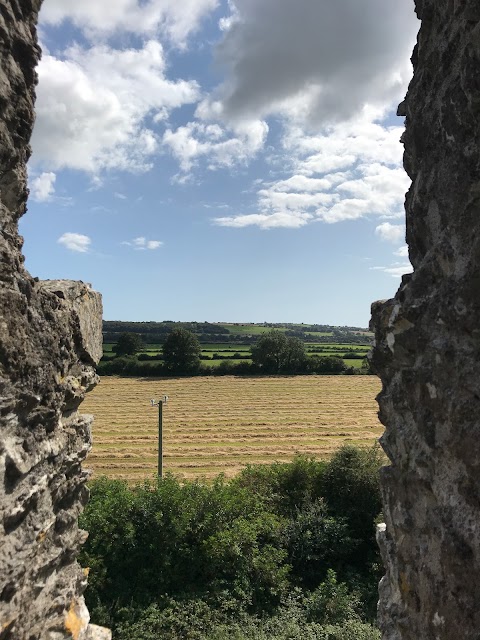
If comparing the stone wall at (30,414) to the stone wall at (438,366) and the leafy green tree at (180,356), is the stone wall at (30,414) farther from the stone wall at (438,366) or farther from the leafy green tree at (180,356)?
the leafy green tree at (180,356)

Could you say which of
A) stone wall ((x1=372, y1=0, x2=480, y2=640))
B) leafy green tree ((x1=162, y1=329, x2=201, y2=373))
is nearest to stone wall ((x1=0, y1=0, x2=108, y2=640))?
stone wall ((x1=372, y1=0, x2=480, y2=640))

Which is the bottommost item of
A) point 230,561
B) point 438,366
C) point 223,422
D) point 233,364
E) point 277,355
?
point 223,422

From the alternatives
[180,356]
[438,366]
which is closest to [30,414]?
[438,366]

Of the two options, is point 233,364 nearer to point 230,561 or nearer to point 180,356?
point 180,356

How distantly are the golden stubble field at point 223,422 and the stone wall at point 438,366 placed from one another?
1814 centimetres

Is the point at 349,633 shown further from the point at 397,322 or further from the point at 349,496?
the point at 397,322

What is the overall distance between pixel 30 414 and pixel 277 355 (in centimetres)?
5750

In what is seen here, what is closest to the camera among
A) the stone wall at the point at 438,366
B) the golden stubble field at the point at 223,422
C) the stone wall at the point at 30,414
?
the stone wall at the point at 438,366

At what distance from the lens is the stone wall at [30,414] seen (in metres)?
3.58

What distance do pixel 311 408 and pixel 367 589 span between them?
89.1 feet

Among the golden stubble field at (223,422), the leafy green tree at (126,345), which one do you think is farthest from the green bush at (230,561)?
the leafy green tree at (126,345)

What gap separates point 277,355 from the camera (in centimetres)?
6088

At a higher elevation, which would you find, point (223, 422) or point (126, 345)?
point (126, 345)

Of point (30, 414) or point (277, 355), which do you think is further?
point (277, 355)
